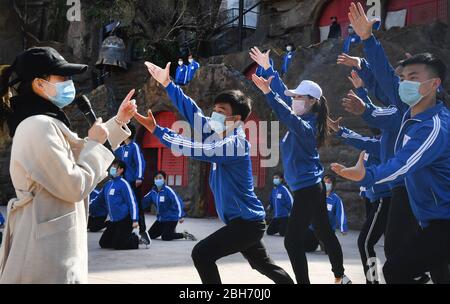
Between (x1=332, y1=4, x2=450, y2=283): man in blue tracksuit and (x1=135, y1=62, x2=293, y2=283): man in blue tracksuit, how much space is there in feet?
2.96

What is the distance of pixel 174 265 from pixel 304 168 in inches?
93.8

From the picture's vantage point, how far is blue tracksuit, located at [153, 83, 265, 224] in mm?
3607

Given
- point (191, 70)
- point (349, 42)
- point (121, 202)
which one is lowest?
point (121, 202)

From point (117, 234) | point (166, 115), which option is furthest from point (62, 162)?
point (166, 115)

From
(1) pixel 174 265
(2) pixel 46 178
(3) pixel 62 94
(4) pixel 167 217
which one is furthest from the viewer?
(4) pixel 167 217

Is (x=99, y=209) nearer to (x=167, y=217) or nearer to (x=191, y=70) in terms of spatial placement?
(x=167, y=217)

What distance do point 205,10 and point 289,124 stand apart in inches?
736

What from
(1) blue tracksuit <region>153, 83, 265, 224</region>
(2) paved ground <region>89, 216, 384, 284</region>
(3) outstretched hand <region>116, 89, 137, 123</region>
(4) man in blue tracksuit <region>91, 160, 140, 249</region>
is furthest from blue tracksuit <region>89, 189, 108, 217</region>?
(3) outstretched hand <region>116, 89, 137, 123</region>

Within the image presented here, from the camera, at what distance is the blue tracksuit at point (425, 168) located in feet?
9.62

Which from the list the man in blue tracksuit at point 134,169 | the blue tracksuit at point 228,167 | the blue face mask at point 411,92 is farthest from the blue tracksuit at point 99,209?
the blue face mask at point 411,92

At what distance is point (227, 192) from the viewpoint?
3.69m

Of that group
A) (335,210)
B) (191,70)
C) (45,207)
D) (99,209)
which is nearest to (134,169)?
(99,209)

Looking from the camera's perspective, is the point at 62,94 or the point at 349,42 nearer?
the point at 62,94
